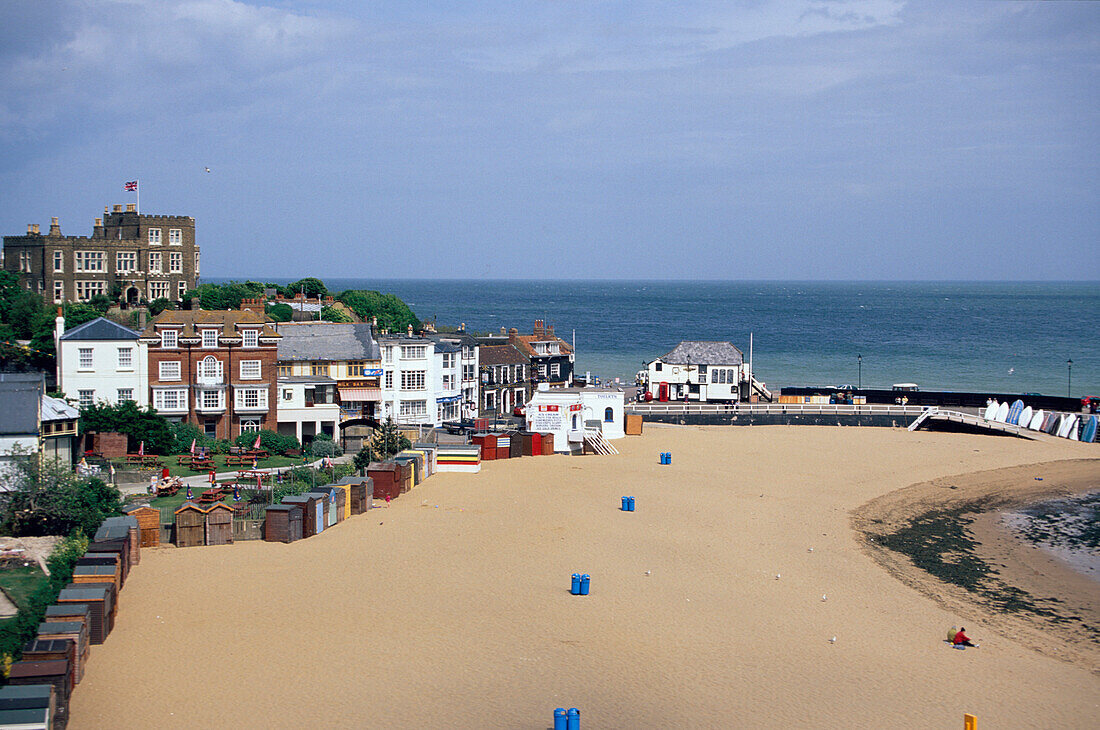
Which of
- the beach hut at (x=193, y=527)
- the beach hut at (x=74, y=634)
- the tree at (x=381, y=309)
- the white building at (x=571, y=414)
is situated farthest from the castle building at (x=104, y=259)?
the beach hut at (x=74, y=634)

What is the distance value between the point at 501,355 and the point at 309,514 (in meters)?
37.5

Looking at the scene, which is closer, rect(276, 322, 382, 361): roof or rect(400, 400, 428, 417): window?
rect(276, 322, 382, 361): roof

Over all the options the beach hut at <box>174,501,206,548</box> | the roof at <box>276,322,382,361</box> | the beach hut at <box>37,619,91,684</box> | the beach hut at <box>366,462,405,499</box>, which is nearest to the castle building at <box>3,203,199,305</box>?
the roof at <box>276,322,382,361</box>

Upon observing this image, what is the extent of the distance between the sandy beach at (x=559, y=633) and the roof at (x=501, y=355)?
2839cm

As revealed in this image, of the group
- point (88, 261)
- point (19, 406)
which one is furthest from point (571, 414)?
point (88, 261)

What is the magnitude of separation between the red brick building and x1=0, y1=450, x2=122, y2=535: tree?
65.6ft

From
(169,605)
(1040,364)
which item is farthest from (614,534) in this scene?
(1040,364)

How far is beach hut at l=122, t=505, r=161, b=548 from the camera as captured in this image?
1271 inches

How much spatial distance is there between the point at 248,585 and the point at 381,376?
1190 inches

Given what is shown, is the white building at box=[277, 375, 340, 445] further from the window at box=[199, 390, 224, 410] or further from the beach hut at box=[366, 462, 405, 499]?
the beach hut at box=[366, 462, 405, 499]

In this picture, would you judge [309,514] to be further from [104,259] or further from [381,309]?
[381,309]

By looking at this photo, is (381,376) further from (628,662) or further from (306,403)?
(628,662)

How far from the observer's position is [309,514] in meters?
34.2

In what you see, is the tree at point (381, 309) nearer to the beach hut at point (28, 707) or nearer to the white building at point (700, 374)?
the white building at point (700, 374)
